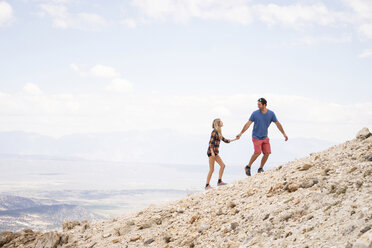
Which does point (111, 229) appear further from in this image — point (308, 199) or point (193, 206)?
point (308, 199)

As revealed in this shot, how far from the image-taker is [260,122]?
→ 46.9 ft

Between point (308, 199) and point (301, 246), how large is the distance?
8.03 feet

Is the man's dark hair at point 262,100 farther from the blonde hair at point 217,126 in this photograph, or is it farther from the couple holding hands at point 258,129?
the blonde hair at point 217,126

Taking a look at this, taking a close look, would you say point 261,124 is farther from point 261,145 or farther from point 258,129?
point 261,145

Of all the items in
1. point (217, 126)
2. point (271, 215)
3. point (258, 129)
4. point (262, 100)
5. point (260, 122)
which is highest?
point (262, 100)

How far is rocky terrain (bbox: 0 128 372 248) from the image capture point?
24.7 ft

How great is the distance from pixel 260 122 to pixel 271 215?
18.6ft

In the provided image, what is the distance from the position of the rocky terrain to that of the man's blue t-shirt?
A: 1.51 m

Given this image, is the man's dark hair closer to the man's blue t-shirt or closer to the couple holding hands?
the couple holding hands

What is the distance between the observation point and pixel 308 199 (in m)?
9.27

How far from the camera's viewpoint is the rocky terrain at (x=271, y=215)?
7.52m

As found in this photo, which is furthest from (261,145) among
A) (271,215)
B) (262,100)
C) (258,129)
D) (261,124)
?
(271,215)

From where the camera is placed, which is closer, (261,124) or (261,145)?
(261,124)

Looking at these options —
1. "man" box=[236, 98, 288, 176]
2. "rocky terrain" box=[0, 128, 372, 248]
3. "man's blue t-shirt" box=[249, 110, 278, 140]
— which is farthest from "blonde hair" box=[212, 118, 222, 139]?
"rocky terrain" box=[0, 128, 372, 248]
